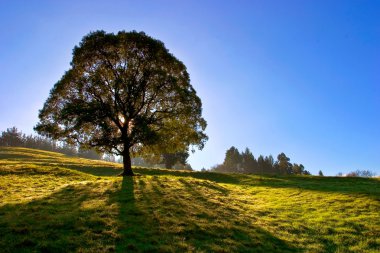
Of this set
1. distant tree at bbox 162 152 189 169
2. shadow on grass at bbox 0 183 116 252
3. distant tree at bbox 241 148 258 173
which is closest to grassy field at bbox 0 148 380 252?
shadow on grass at bbox 0 183 116 252

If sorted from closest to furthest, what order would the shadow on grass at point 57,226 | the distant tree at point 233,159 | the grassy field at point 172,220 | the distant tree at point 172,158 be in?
1. the shadow on grass at point 57,226
2. the grassy field at point 172,220
3. the distant tree at point 172,158
4. the distant tree at point 233,159

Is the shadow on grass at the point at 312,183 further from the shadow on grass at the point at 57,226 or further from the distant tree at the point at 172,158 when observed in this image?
the distant tree at the point at 172,158

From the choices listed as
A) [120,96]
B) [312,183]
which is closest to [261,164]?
[312,183]

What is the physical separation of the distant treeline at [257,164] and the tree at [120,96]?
10044 cm

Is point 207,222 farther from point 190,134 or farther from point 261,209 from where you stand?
point 190,134

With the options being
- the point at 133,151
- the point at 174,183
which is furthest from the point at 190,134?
the point at 174,183

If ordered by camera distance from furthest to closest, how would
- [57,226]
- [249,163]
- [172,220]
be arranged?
[249,163] < [172,220] < [57,226]

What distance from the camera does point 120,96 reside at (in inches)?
1683

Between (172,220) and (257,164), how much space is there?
13446cm

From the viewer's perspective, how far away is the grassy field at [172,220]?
50.3 feet

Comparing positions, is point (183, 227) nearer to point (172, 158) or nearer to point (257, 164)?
point (172, 158)

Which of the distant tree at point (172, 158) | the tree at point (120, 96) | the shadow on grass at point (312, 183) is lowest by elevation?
the shadow on grass at point (312, 183)

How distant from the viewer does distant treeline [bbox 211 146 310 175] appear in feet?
443

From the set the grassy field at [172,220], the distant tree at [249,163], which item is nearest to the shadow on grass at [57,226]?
the grassy field at [172,220]
